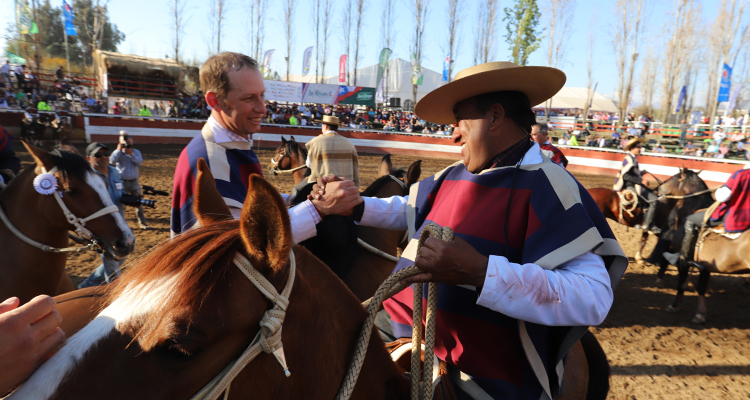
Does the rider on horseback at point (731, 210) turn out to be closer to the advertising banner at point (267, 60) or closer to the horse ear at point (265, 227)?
the horse ear at point (265, 227)

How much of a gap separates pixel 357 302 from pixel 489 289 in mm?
423

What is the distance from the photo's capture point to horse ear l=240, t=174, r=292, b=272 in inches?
35.8

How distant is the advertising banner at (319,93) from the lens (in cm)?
2770

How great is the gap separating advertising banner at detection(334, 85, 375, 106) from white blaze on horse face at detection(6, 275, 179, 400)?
1133 inches

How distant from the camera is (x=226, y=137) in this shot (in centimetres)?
232

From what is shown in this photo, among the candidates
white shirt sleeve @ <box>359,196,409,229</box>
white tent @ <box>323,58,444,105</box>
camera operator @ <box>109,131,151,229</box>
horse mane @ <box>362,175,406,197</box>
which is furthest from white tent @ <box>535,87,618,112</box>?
white shirt sleeve @ <box>359,196,409,229</box>

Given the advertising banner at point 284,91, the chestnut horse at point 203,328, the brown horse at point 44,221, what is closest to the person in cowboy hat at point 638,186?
the chestnut horse at point 203,328

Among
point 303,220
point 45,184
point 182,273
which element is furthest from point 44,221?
point 182,273

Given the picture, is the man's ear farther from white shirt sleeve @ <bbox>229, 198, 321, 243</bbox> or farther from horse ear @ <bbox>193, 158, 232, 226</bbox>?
horse ear @ <bbox>193, 158, 232, 226</bbox>

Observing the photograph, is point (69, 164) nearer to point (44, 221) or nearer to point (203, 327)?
point (44, 221)

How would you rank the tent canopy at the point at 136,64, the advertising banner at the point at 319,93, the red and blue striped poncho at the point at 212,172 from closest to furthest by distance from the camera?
the red and blue striped poncho at the point at 212,172
the tent canopy at the point at 136,64
the advertising banner at the point at 319,93

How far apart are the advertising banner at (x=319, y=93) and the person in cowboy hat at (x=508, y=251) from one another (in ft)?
89.2

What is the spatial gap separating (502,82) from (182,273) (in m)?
1.37

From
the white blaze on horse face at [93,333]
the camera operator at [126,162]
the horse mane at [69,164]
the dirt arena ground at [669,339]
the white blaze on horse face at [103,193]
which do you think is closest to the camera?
the white blaze on horse face at [93,333]
